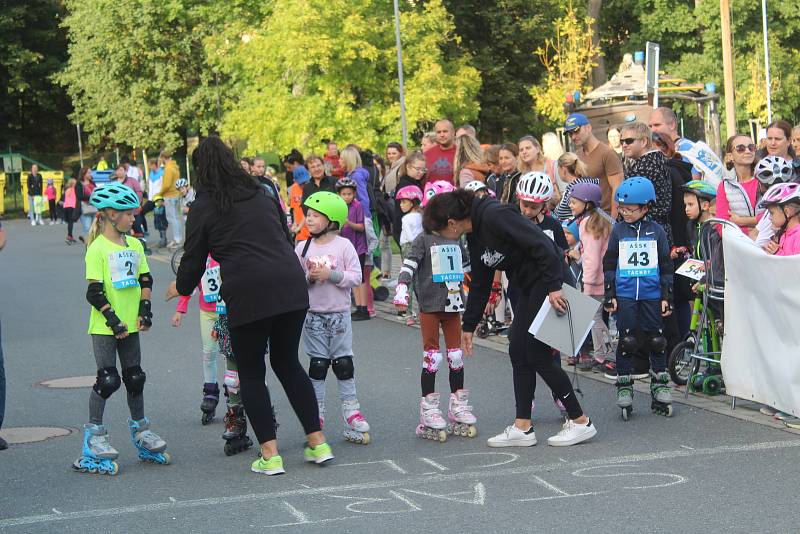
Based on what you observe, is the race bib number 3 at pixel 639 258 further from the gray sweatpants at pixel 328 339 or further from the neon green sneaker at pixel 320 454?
the neon green sneaker at pixel 320 454

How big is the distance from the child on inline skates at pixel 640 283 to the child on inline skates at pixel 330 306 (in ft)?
6.18

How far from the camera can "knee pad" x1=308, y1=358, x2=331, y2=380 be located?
8.33 meters

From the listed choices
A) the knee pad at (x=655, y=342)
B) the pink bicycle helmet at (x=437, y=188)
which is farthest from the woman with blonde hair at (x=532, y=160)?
the knee pad at (x=655, y=342)

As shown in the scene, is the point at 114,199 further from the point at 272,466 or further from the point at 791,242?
the point at 791,242

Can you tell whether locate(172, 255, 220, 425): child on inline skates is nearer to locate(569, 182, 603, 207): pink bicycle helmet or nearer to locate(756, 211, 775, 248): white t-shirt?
locate(569, 182, 603, 207): pink bicycle helmet

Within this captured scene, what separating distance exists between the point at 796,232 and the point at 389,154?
8.91 meters

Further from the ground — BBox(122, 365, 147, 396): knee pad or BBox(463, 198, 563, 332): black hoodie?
BBox(463, 198, 563, 332): black hoodie

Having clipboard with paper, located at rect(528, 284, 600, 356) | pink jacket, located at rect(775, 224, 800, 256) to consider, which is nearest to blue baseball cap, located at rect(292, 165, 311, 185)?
clipboard with paper, located at rect(528, 284, 600, 356)

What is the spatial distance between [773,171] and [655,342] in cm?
172

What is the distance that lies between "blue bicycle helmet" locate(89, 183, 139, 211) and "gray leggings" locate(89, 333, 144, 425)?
2.67 ft

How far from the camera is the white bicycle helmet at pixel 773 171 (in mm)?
9430

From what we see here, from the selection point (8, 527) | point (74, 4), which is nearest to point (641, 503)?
point (8, 527)

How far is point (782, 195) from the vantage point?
8406mm

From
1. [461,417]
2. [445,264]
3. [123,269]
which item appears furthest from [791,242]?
[123,269]
